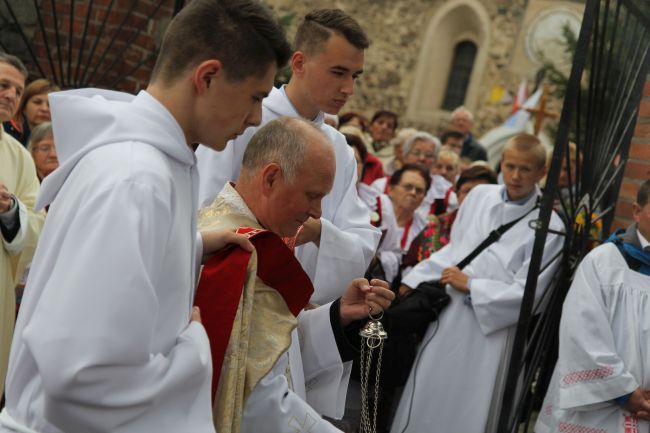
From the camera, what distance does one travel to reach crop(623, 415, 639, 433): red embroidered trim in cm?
453

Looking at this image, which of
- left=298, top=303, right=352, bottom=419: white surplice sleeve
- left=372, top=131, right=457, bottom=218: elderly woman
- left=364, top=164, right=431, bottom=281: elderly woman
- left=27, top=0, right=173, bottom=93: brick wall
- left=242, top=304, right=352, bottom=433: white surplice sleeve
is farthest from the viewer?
left=372, top=131, right=457, bottom=218: elderly woman

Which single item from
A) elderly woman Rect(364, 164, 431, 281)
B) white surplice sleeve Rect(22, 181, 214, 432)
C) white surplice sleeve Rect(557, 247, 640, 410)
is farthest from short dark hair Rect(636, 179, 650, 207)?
white surplice sleeve Rect(22, 181, 214, 432)

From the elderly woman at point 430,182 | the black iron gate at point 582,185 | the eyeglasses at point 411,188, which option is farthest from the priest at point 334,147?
the elderly woman at point 430,182

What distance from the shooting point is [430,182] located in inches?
281

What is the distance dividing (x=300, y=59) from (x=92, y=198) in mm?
2148

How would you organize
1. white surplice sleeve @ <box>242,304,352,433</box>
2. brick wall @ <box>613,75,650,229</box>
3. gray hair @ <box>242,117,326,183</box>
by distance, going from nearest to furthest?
white surplice sleeve @ <box>242,304,352,433</box>, gray hair @ <box>242,117,326,183</box>, brick wall @ <box>613,75,650,229</box>

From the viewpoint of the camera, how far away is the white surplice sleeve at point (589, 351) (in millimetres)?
4512

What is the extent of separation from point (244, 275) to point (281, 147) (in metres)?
0.54

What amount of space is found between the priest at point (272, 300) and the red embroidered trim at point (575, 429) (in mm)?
1909

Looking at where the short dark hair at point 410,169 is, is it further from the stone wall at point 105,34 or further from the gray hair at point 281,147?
the gray hair at point 281,147

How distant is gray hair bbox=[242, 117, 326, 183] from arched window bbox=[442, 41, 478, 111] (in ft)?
69.3

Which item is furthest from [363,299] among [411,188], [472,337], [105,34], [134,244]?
[105,34]

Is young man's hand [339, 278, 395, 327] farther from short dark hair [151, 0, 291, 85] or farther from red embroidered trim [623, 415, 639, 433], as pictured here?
red embroidered trim [623, 415, 639, 433]

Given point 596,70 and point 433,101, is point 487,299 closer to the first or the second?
point 596,70
